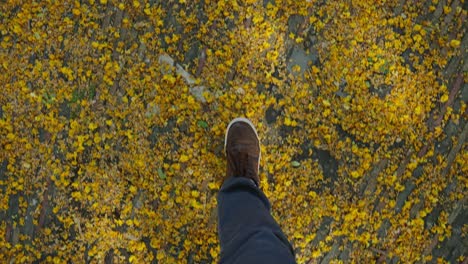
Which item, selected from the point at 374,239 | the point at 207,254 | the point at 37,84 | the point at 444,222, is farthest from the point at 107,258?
the point at 444,222

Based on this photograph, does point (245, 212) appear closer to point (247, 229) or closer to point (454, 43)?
point (247, 229)

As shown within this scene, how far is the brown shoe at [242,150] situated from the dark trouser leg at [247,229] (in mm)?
148

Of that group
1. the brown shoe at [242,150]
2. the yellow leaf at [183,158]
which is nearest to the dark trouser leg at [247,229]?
the brown shoe at [242,150]

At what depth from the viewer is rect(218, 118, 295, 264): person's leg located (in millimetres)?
A: 2221

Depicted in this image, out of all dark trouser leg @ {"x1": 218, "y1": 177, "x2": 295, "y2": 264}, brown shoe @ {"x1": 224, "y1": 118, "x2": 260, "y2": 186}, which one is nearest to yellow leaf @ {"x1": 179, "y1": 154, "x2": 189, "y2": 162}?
brown shoe @ {"x1": 224, "y1": 118, "x2": 260, "y2": 186}

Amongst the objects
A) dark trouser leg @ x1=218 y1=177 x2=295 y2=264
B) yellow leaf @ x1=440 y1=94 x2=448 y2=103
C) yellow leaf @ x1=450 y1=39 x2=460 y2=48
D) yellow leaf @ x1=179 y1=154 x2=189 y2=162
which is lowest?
yellow leaf @ x1=179 y1=154 x2=189 y2=162

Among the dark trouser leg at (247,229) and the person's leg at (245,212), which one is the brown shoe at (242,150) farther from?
the dark trouser leg at (247,229)

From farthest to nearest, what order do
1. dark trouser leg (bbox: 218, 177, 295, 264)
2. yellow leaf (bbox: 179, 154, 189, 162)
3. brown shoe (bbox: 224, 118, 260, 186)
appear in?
yellow leaf (bbox: 179, 154, 189, 162)
brown shoe (bbox: 224, 118, 260, 186)
dark trouser leg (bbox: 218, 177, 295, 264)

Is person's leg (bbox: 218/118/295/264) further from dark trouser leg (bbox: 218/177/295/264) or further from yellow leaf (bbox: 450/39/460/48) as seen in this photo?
yellow leaf (bbox: 450/39/460/48)

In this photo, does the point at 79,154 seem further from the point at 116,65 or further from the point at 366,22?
the point at 366,22

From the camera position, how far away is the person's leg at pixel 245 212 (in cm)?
222

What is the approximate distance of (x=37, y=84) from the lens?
3119 mm

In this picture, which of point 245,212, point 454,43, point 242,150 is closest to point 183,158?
point 242,150

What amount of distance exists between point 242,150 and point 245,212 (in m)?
0.57
